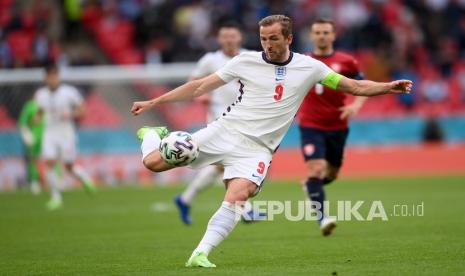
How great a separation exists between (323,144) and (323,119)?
13.7 inches

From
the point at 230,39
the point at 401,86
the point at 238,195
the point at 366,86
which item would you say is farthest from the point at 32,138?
the point at 401,86

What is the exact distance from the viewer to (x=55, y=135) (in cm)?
1942

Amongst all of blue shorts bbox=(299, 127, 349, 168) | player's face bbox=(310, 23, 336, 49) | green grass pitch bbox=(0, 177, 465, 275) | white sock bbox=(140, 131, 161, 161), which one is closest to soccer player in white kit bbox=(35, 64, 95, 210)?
green grass pitch bbox=(0, 177, 465, 275)

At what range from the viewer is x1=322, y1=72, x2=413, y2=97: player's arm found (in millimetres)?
8805

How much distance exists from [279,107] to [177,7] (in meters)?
20.9

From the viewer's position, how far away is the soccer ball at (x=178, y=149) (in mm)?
8742

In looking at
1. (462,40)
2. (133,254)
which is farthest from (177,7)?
(133,254)

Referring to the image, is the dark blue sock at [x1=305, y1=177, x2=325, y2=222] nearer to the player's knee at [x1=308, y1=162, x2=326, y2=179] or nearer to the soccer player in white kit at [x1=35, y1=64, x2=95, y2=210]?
the player's knee at [x1=308, y1=162, x2=326, y2=179]

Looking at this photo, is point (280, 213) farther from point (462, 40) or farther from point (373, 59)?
point (462, 40)

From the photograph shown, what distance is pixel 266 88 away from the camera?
30.3 feet

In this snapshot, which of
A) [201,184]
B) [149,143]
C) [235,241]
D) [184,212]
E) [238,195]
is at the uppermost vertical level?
[201,184]

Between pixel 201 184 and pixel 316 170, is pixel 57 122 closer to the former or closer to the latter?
pixel 201 184

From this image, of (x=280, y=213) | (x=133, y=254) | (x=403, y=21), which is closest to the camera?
(x=133, y=254)

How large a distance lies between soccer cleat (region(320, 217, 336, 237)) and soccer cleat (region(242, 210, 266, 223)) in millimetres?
2334
